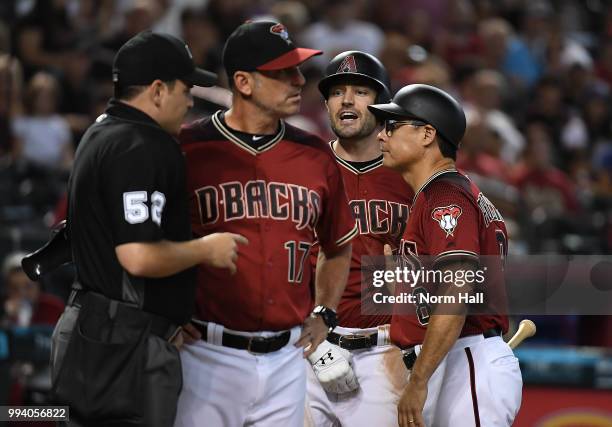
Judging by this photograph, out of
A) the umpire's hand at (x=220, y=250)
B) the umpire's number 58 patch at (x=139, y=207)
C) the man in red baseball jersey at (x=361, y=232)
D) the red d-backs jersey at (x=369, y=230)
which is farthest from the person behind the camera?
the red d-backs jersey at (x=369, y=230)

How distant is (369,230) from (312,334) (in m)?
0.71

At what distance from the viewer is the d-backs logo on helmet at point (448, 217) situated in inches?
166

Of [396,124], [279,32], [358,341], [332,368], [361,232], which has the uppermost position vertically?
[279,32]

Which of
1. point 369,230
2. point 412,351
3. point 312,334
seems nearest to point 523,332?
point 412,351

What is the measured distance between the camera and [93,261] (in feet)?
12.6

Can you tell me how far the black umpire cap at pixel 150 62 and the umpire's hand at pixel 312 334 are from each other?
3.69 feet

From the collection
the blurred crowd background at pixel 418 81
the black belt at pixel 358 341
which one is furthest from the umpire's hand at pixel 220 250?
the blurred crowd background at pixel 418 81

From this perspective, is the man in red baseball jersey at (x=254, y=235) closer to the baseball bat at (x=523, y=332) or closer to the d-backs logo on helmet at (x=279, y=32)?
the d-backs logo on helmet at (x=279, y=32)

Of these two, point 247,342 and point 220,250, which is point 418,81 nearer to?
point 247,342

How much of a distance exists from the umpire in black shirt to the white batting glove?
924 millimetres

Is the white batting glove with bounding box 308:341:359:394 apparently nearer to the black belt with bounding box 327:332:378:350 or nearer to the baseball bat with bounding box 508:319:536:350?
the black belt with bounding box 327:332:378:350

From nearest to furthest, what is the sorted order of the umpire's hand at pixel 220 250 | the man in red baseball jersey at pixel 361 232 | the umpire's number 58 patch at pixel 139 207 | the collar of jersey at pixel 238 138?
the umpire's number 58 patch at pixel 139 207 → the umpire's hand at pixel 220 250 → the collar of jersey at pixel 238 138 → the man in red baseball jersey at pixel 361 232

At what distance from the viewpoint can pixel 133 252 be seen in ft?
12.1

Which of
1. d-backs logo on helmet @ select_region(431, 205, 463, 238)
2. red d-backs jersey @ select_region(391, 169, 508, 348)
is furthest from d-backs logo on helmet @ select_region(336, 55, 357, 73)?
d-backs logo on helmet @ select_region(431, 205, 463, 238)
